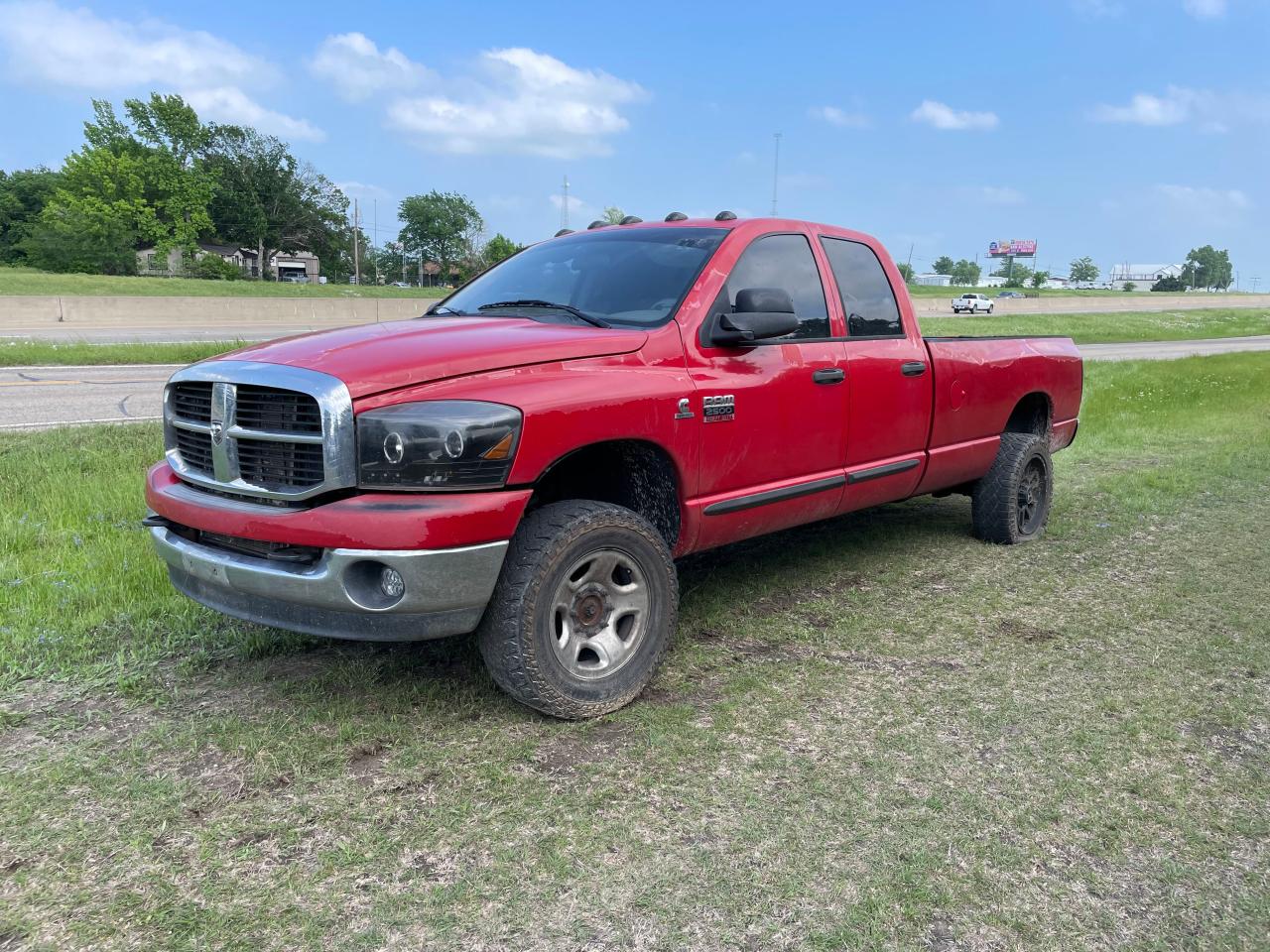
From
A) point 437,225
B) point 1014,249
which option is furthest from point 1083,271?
point 437,225

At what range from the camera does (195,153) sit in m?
84.2

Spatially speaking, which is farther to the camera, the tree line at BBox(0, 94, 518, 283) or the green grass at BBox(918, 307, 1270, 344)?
the tree line at BBox(0, 94, 518, 283)

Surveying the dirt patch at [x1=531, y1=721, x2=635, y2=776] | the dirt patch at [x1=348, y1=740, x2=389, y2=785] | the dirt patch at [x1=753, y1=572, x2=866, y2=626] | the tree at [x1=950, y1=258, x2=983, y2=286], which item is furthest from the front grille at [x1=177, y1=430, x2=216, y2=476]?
the tree at [x1=950, y1=258, x2=983, y2=286]

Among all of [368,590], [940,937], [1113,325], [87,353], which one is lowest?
[940,937]

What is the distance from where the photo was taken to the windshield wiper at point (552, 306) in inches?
158

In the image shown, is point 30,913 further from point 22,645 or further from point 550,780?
point 22,645

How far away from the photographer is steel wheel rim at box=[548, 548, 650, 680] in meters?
3.46

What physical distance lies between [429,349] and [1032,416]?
4.69 metres

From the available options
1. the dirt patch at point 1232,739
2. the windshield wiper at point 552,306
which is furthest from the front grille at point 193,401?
the dirt patch at point 1232,739

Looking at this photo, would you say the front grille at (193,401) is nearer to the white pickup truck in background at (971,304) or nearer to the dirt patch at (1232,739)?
the dirt patch at (1232,739)

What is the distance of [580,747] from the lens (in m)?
3.30

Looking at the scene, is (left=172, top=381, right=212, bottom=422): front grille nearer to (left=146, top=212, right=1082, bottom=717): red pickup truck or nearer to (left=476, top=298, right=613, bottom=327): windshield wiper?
(left=146, top=212, right=1082, bottom=717): red pickup truck

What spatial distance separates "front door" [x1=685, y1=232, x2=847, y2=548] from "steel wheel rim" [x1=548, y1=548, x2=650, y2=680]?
52cm

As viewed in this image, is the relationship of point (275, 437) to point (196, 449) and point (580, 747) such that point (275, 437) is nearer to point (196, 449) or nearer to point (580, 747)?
point (196, 449)
